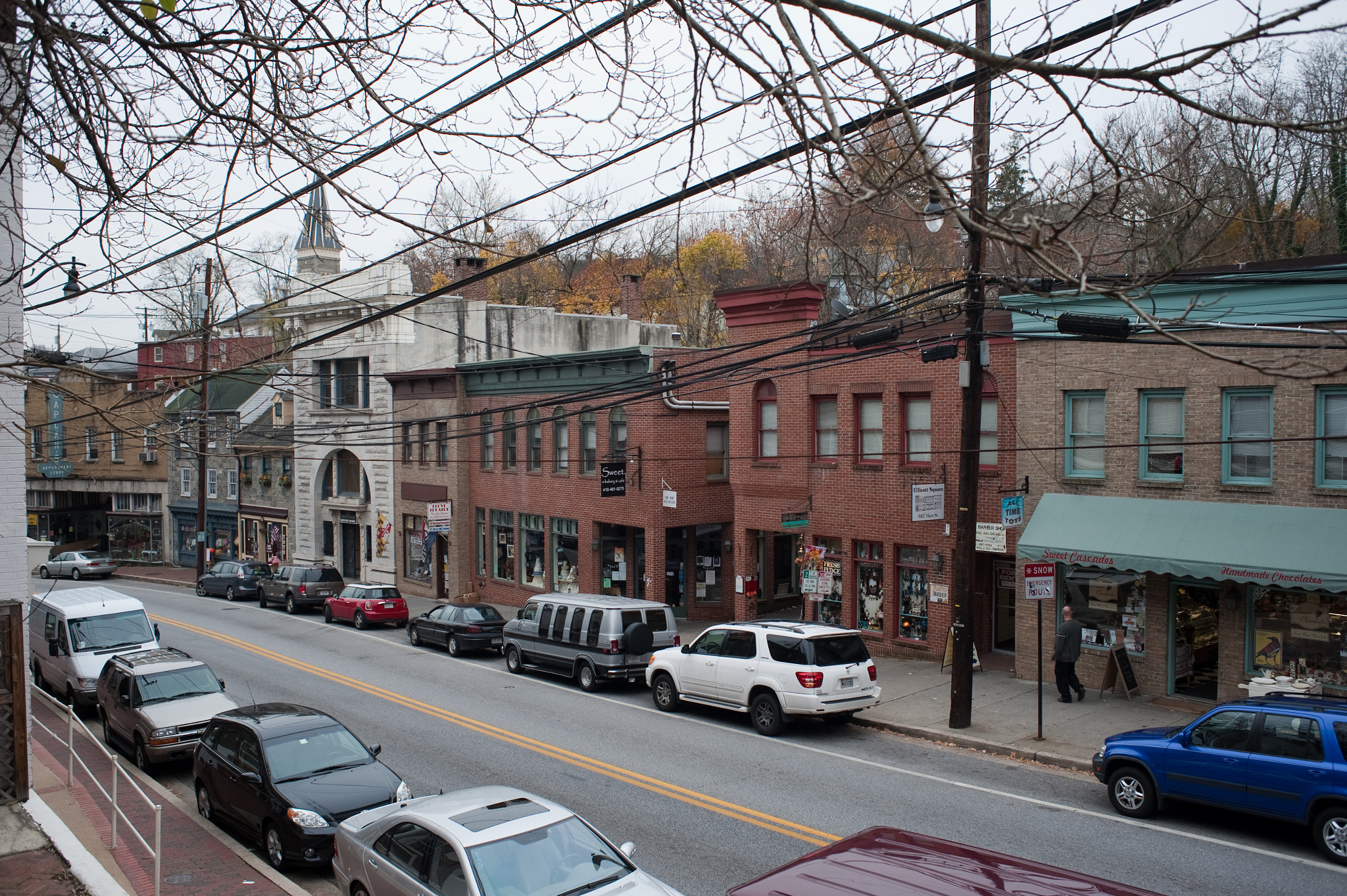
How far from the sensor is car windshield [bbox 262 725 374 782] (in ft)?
39.0

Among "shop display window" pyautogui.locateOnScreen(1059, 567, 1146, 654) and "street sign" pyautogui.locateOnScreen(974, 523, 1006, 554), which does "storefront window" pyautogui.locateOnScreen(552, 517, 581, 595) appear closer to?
"street sign" pyautogui.locateOnScreen(974, 523, 1006, 554)

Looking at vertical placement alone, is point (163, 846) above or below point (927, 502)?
below

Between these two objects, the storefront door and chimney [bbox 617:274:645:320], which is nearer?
the storefront door

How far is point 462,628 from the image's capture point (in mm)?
24953

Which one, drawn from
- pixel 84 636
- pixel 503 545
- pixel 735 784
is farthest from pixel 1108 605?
pixel 503 545

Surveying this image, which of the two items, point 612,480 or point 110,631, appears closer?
point 110,631

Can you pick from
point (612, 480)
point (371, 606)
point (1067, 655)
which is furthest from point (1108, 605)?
point (371, 606)

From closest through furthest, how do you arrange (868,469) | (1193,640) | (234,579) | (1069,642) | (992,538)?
1. (1069,642)
2. (1193,640)
3. (992,538)
4. (868,469)
5. (234,579)

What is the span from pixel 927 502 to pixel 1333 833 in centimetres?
1032

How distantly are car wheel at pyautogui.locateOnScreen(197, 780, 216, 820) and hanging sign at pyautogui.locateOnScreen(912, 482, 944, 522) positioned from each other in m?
13.2

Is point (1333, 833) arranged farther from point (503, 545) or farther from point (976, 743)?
point (503, 545)

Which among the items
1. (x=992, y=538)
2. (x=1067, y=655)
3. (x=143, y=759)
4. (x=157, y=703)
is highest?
(x=992, y=538)

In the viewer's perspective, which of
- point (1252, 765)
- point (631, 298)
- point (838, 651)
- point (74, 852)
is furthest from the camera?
point (631, 298)

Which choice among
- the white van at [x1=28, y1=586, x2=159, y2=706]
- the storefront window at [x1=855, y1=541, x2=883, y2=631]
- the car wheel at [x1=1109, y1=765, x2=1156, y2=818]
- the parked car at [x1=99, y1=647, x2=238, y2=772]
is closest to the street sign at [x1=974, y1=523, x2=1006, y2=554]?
the storefront window at [x1=855, y1=541, x2=883, y2=631]
